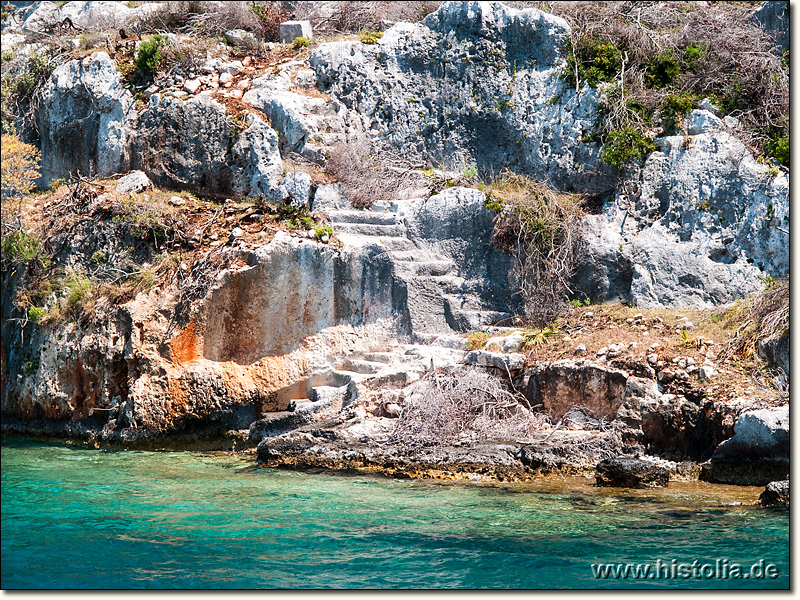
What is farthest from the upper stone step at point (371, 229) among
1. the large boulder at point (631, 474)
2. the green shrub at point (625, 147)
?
the large boulder at point (631, 474)

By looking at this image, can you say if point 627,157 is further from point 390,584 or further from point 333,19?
point 390,584

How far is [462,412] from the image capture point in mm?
9922

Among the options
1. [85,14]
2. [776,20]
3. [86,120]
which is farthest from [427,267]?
[85,14]

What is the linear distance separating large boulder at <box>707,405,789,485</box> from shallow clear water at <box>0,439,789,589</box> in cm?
27

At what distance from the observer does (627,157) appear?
41.8 ft

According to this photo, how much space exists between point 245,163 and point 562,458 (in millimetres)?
7193

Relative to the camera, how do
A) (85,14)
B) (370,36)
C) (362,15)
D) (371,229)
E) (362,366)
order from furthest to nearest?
(85,14) < (362,15) < (370,36) < (371,229) < (362,366)

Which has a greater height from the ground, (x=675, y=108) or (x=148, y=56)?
(x=148, y=56)

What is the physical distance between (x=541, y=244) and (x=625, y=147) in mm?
2266

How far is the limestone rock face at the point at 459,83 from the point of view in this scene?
14.0 metres

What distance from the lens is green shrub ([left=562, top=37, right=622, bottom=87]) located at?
1338 centimetres

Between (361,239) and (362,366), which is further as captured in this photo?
(361,239)

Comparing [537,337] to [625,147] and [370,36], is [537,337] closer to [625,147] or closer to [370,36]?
[625,147]

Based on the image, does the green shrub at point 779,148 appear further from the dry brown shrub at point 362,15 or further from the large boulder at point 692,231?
the dry brown shrub at point 362,15
